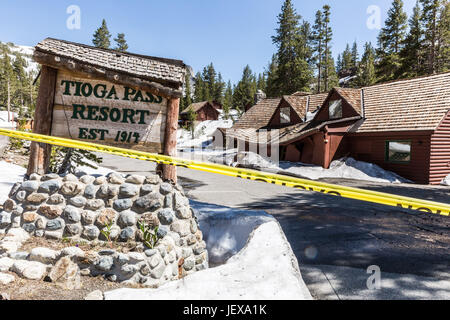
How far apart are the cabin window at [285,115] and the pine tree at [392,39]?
20.8 m

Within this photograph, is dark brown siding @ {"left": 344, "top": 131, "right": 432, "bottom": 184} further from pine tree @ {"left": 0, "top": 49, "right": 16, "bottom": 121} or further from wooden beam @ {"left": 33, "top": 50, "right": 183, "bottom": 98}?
pine tree @ {"left": 0, "top": 49, "right": 16, "bottom": 121}

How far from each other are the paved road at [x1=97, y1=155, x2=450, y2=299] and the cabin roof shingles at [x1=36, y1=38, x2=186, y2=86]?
12.8ft

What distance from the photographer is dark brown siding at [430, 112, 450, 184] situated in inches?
586

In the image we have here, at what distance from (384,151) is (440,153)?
9.14 feet

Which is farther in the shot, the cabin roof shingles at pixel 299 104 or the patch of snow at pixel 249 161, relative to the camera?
the cabin roof shingles at pixel 299 104

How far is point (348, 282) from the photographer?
385 centimetres

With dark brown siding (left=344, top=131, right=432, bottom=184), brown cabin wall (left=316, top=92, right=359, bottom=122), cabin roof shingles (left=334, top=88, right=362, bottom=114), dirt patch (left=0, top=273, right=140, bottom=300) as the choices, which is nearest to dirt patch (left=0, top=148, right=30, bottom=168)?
dirt patch (left=0, top=273, right=140, bottom=300)

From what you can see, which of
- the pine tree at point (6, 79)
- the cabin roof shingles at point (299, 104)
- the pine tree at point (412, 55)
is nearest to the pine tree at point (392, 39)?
the pine tree at point (412, 55)

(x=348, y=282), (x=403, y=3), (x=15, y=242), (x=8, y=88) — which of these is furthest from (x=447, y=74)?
(x=8, y=88)

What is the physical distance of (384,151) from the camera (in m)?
16.6

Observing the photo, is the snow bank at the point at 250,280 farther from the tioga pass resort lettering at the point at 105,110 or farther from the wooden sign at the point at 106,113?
the tioga pass resort lettering at the point at 105,110

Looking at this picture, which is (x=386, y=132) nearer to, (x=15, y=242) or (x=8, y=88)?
(x=15, y=242)

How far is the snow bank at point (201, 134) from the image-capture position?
3959 centimetres
